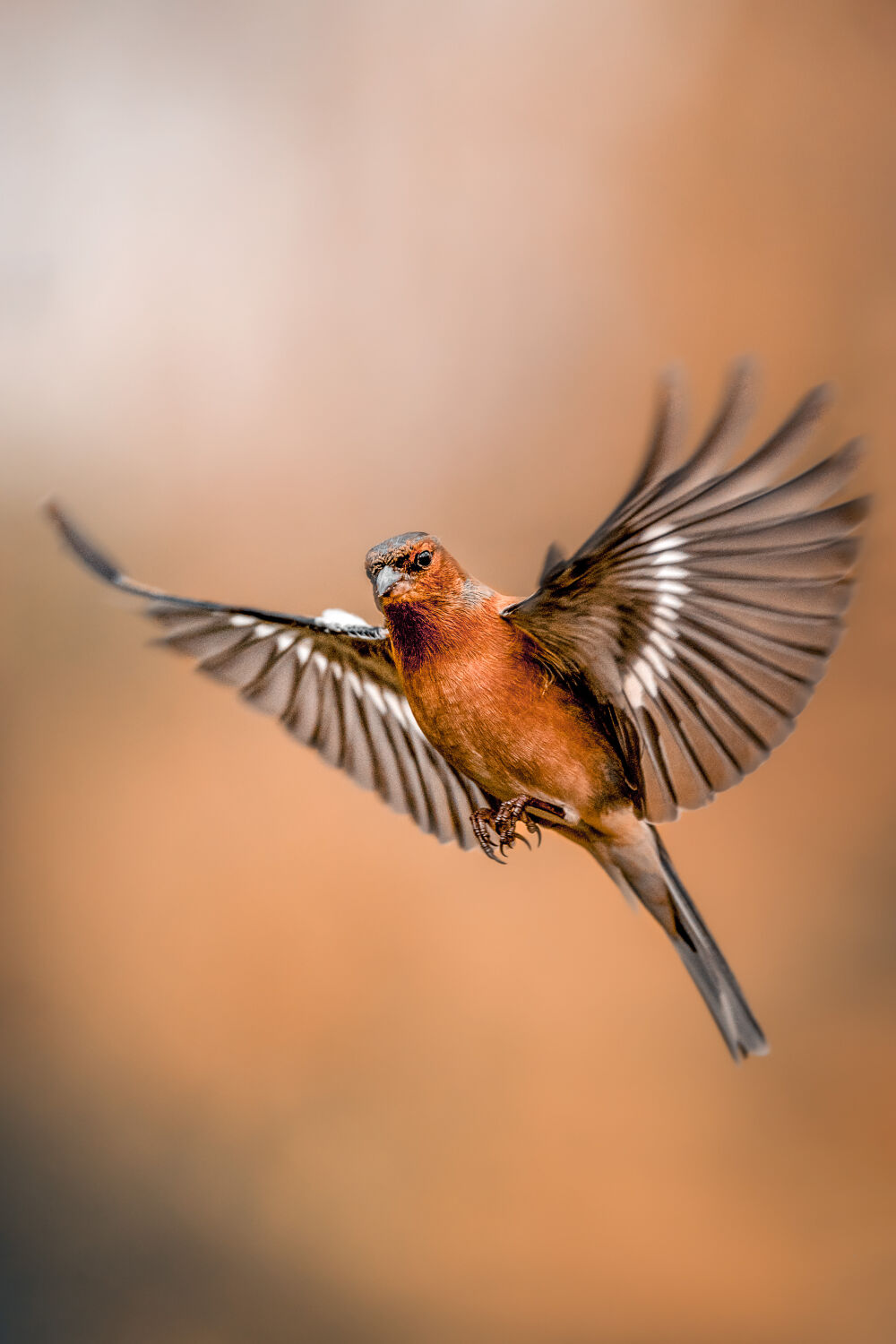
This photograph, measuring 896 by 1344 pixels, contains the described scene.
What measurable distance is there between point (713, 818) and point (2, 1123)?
1.24 meters

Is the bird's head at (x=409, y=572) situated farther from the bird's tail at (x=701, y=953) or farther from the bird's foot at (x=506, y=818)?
the bird's tail at (x=701, y=953)

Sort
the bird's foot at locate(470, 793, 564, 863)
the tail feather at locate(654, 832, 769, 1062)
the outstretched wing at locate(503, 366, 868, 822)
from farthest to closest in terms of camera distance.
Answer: the tail feather at locate(654, 832, 769, 1062) → the bird's foot at locate(470, 793, 564, 863) → the outstretched wing at locate(503, 366, 868, 822)

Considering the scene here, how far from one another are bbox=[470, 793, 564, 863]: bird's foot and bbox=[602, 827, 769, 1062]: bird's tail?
3.8 inches

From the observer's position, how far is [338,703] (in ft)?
2.58

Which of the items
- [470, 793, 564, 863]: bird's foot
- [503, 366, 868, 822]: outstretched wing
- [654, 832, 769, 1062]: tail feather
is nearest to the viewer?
[503, 366, 868, 822]: outstretched wing

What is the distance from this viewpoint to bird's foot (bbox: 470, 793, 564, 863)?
1.94ft

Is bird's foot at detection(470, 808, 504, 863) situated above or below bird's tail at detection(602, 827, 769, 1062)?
above

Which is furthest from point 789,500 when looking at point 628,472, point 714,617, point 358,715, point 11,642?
point 11,642

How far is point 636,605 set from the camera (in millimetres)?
569

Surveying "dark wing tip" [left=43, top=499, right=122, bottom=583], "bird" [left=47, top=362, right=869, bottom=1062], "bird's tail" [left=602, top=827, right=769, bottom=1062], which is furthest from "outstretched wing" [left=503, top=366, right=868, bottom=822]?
"dark wing tip" [left=43, top=499, right=122, bottom=583]

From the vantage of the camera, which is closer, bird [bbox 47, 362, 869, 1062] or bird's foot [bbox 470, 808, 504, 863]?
bird [bbox 47, 362, 869, 1062]

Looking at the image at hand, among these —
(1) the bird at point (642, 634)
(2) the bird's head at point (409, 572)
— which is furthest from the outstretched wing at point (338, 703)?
(2) the bird's head at point (409, 572)

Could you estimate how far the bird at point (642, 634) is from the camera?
1.63 ft

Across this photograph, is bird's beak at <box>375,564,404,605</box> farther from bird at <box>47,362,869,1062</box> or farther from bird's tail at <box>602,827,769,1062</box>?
bird's tail at <box>602,827,769,1062</box>
